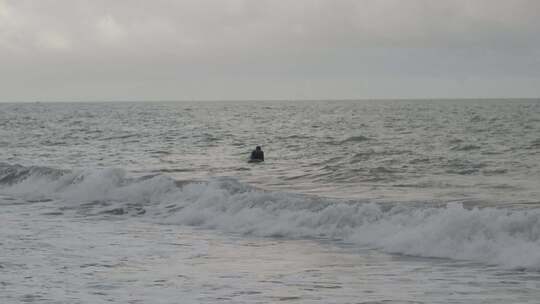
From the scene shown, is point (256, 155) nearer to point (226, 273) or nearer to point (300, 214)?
point (300, 214)

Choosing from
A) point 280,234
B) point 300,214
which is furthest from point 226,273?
point 300,214

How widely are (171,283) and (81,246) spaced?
379 cm

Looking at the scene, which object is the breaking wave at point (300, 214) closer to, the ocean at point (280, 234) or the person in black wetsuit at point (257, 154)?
the ocean at point (280, 234)

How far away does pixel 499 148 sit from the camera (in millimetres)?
36500

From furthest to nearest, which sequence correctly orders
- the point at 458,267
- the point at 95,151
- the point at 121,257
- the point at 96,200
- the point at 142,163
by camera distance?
→ the point at 95,151
the point at 142,163
the point at 96,200
the point at 121,257
the point at 458,267

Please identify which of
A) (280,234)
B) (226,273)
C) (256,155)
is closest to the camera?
(226,273)

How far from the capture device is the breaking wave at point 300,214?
43.2 feet

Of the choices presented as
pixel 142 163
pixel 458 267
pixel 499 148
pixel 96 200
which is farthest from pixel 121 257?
pixel 499 148

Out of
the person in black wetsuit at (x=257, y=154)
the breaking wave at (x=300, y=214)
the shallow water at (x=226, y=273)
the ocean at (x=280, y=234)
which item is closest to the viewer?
the shallow water at (x=226, y=273)

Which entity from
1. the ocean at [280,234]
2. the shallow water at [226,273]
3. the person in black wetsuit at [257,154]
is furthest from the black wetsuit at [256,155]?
the shallow water at [226,273]

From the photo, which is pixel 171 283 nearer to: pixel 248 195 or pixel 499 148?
pixel 248 195

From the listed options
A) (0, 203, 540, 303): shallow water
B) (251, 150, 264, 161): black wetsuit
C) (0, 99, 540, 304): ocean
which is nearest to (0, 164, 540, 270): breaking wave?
(0, 99, 540, 304): ocean

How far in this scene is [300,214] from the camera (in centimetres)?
1673

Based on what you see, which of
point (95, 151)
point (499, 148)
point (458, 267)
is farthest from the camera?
point (95, 151)
